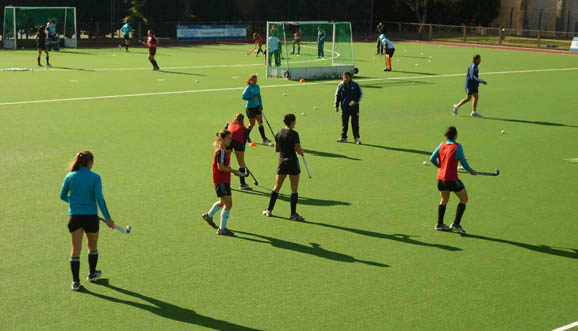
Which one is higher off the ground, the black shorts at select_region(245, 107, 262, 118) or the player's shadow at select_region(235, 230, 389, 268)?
the black shorts at select_region(245, 107, 262, 118)

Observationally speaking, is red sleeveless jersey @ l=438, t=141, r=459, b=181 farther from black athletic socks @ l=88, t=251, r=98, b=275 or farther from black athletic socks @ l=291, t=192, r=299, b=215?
black athletic socks @ l=88, t=251, r=98, b=275

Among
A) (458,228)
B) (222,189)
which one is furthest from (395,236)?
(222,189)

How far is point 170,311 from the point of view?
28.7ft

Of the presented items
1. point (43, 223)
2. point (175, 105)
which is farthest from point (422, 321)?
point (175, 105)

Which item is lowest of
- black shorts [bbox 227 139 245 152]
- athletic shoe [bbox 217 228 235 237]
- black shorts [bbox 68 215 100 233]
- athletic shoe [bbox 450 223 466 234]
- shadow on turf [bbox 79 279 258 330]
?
shadow on turf [bbox 79 279 258 330]

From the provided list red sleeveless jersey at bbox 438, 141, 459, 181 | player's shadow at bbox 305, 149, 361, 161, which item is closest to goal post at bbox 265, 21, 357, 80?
player's shadow at bbox 305, 149, 361, 161

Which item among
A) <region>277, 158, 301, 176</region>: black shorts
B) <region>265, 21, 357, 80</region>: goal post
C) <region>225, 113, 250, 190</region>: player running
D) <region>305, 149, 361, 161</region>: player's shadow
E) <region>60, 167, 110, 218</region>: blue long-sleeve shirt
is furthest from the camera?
<region>265, 21, 357, 80</region>: goal post

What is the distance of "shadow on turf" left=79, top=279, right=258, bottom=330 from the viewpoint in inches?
331

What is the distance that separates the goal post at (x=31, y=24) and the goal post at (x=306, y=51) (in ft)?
65.9

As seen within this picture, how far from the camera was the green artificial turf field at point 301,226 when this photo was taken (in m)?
8.87

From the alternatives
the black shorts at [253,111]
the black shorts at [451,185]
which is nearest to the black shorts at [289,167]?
the black shorts at [451,185]

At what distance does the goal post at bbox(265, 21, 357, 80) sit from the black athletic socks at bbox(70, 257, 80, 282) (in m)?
24.3

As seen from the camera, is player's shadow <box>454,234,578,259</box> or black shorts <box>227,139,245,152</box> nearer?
player's shadow <box>454,234,578,259</box>

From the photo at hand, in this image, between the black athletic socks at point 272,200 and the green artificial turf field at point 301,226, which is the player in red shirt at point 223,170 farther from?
the black athletic socks at point 272,200
